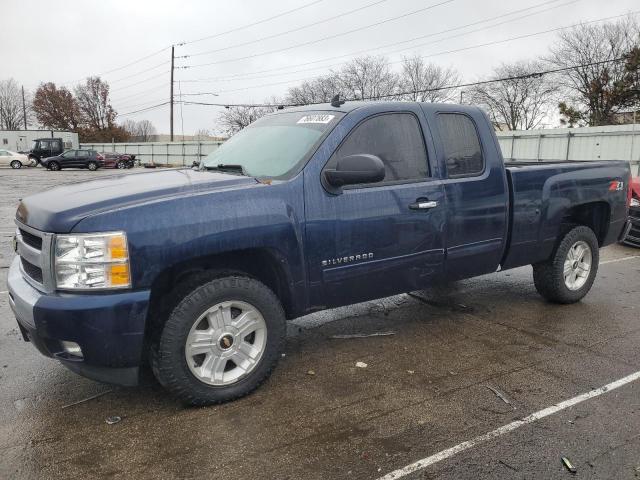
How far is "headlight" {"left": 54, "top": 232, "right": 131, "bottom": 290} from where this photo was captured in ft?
9.48

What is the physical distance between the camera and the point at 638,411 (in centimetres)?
329

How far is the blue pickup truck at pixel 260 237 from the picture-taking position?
2939mm

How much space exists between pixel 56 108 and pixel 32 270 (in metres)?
82.4

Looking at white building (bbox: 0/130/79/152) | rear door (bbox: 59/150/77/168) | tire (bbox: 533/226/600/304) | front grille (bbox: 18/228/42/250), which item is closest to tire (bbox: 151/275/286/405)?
front grille (bbox: 18/228/42/250)

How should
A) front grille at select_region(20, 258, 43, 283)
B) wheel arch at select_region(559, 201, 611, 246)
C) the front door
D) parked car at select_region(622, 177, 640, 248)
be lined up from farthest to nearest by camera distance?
parked car at select_region(622, 177, 640, 248) → wheel arch at select_region(559, 201, 611, 246) → the front door → front grille at select_region(20, 258, 43, 283)

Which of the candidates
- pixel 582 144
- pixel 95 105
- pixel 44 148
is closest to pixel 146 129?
pixel 95 105

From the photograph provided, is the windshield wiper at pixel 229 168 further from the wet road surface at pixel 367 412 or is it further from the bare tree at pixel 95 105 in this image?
the bare tree at pixel 95 105

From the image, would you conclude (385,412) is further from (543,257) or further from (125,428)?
(543,257)

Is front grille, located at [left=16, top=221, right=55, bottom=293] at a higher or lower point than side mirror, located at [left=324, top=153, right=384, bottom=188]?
lower

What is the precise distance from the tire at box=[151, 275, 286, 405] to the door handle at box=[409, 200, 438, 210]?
1.27 meters

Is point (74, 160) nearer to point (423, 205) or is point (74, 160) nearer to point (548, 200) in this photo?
point (548, 200)

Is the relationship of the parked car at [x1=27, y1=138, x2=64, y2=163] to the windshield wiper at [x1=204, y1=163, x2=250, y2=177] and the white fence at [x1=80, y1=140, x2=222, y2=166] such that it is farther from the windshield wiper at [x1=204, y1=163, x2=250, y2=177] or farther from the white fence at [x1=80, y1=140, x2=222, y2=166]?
the windshield wiper at [x1=204, y1=163, x2=250, y2=177]

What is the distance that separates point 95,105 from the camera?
253ft

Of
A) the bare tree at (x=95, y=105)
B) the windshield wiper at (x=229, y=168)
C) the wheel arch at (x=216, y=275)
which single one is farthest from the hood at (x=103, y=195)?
the bare tree at (x=95, y=105)
